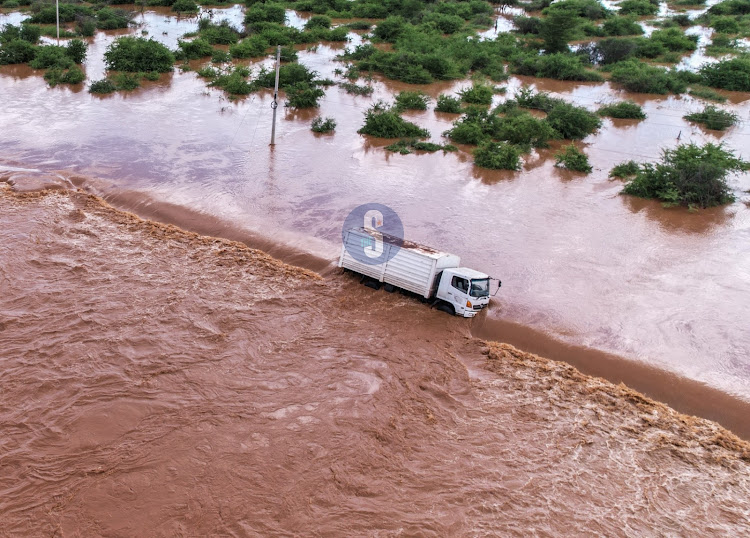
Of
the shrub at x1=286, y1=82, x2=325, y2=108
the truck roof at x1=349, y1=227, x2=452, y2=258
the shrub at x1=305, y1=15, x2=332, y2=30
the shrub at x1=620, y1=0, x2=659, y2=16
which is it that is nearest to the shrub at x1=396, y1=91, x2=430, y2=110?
the shrub at x1=286, y1=82, x2=325, y2=108

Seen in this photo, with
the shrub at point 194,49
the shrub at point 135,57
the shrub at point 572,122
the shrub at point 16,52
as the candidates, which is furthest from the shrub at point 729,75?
the shrub at point 16,52

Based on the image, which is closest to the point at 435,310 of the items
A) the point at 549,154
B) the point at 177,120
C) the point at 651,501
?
the point at 651,501

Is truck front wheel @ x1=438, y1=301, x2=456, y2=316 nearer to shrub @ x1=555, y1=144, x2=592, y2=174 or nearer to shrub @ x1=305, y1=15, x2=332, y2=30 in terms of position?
shrub @ x1=555, y1=144, x2=592, y2=174

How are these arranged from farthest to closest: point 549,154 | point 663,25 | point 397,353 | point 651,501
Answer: point 663,25
point 549,154
point 397,353
point 651,501

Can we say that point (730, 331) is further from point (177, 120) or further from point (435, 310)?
point (177, 120)

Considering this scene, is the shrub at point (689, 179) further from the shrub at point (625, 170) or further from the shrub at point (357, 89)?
the shrub at point (357, 89)

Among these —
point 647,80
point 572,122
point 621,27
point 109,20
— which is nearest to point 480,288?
point 572,122

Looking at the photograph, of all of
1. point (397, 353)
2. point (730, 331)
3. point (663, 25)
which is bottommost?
point (397, 353)

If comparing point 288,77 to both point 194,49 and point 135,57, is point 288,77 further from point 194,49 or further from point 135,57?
point 194,49
